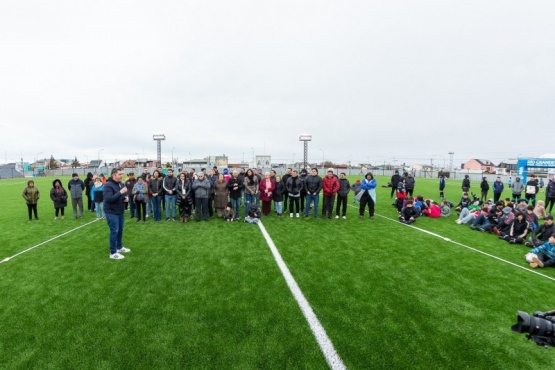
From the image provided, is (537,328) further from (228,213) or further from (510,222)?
(228,213)

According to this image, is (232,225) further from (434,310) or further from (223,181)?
(434,310)

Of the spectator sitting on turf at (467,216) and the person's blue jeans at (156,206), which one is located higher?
the person's blue jeans at (156,206)

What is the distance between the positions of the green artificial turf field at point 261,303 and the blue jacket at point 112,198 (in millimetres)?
1164

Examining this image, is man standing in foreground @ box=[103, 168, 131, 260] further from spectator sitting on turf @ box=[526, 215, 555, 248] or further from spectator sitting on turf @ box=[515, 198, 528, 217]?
spectator sitting on turf @ box=[515, 198, 528, 217]

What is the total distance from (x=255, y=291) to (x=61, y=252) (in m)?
5.43

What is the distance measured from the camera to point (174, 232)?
8969 millimetres

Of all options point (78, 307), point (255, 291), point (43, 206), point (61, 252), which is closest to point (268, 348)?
point (255, 291)

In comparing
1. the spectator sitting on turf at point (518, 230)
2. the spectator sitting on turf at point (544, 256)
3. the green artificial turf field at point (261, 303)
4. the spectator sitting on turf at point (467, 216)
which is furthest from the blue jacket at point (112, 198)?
the spectator sitting on turf at point (467, 216)

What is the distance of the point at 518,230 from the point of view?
859 cm

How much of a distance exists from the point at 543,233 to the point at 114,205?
10.8 m

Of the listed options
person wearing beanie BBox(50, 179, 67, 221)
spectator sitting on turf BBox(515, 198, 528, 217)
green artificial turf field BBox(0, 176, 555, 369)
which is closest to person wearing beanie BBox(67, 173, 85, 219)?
person wearing beanie BBox(50, 179, 67, 221)

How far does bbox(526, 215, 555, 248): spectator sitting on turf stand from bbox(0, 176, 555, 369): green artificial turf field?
550 millimetres

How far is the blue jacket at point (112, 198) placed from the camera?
6.27 m

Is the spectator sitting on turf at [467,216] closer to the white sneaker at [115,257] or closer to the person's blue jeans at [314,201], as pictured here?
the person's blue jeans at [314,201]
